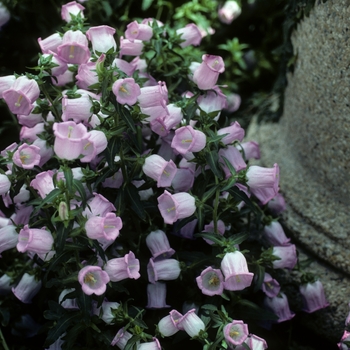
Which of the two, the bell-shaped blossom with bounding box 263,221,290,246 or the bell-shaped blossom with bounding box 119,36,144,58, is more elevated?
the bell-shaped blossom with bounding box 119,36,144,58

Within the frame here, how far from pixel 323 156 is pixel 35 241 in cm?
111

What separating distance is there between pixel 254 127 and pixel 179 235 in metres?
0.99

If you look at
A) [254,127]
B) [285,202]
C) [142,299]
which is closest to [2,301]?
[142,299]

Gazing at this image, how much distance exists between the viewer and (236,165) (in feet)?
5.78

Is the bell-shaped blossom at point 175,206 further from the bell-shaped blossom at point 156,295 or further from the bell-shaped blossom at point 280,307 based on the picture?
the bell-shaped blossom at point 280,307

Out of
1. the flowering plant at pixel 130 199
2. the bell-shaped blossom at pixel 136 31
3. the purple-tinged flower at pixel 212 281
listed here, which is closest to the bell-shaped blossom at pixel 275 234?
the flowering plant at pixel 130 199

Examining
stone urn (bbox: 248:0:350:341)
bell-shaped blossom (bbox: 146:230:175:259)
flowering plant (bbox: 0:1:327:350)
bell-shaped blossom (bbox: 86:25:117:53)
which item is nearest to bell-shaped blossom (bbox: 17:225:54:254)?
flowering plant (bbox: 0:1:327:350)

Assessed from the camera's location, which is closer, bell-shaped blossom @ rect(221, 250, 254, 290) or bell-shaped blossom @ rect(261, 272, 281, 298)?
bell-shaped blossom @ rect(221, 250, 254, 290)

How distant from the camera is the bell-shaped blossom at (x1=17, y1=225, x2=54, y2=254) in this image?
5.03ft

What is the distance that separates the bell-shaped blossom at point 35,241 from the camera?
153 centimetres

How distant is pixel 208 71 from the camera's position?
5.77ft

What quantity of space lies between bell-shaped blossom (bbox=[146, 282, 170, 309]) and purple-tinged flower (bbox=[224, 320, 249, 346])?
287 mm

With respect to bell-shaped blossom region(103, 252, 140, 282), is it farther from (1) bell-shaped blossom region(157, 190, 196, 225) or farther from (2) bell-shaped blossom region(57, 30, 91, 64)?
(2) bell-shaped blossom region(57, 30, 91, 64)

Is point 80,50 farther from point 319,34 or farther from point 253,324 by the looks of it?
point 253,324
